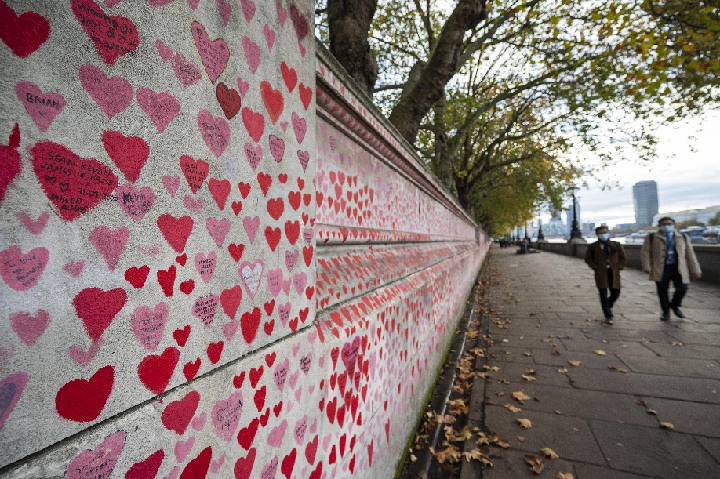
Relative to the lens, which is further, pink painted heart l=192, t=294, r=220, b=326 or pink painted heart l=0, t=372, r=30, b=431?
pink painted heart l=192, t=294, r=220, b=326

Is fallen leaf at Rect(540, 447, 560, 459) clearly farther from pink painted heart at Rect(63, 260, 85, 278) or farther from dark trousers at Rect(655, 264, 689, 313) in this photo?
dark trousers at Rect(655, 264, 689, 313)

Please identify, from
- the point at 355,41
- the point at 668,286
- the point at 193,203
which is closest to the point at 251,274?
the point at 193,203

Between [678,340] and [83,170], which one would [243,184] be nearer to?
[83,170]

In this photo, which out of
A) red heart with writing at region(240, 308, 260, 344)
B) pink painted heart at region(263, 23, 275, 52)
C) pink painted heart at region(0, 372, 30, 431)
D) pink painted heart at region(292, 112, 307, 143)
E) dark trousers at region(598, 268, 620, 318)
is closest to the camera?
pink painted heart at region(0, 372, 30, 431)

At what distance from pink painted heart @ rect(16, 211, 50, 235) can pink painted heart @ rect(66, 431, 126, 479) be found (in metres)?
0.39

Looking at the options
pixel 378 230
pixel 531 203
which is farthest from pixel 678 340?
pixel 531 203

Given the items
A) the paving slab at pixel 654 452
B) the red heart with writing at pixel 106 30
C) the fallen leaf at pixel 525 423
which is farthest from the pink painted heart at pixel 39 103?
the fallen leaf at pixel 525 423

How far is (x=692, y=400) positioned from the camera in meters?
3.24

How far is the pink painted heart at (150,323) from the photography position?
0.72 m

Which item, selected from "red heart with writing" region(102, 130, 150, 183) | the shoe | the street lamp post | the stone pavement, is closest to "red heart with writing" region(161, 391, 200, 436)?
"red heart with writing" region(102, 130, 150, 183)

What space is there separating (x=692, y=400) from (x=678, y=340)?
2.25 metres

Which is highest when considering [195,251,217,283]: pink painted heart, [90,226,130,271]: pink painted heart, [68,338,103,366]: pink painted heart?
[90,226,130,271]: pink painted heart

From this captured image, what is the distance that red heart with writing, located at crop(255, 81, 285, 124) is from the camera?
1109mm

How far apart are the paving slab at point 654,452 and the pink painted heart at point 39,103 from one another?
339 centimetres
